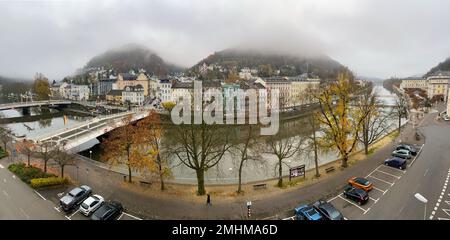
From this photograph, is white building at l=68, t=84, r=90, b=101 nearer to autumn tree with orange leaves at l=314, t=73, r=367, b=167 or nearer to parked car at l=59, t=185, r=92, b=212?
parked car at l=59, t=185, r=92, b=212

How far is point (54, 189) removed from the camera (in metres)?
15.5

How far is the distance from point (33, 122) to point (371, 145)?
2333 inches

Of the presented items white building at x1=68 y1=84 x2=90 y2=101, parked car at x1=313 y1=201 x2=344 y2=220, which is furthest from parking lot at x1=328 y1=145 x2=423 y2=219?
white building at x1=68 y1=84 x2=90 y2=101

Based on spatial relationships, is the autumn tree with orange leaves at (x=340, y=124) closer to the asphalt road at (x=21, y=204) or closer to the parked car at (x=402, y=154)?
the parked car at (x=402, y=154)

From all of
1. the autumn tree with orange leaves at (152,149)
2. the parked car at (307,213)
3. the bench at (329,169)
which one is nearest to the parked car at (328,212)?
the parked car at (307,213)

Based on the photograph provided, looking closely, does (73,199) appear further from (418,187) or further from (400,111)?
(400,111)

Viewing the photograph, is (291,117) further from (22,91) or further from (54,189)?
(22,91)

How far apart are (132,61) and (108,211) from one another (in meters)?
177

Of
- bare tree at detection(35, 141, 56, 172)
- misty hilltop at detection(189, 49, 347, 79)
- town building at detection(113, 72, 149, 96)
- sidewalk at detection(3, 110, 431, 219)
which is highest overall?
misty hilltop at detection(189, 49, 347, 79)

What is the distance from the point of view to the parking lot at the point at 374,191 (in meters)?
12.4

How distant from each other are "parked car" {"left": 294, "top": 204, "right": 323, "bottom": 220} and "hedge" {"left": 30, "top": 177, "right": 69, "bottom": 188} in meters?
12.8

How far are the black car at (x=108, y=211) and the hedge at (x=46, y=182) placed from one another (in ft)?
16.2

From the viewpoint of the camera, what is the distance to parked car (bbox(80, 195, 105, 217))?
12.6m
